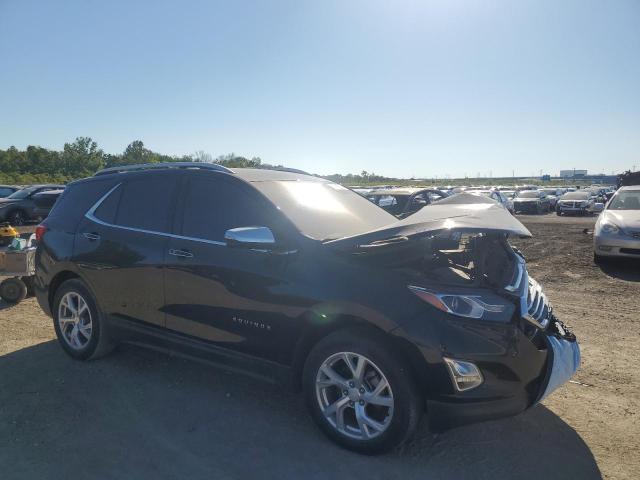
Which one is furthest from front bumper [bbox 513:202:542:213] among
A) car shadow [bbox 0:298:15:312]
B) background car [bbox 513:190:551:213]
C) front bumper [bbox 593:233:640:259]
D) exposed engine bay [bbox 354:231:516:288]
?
car shadow [bbox 0:298:15:312]

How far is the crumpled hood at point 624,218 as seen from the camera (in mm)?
8578

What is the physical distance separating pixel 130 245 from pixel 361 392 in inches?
91.7

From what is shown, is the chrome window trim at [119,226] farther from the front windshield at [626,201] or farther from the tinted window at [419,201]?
the tinted window at [419,201]

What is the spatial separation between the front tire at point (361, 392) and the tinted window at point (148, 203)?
1.75m

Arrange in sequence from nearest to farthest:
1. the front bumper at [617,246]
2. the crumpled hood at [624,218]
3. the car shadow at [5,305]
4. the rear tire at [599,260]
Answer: the car shadow at [5,305] < the front bumper at [617,246] < the crumpled hood at [624,218] < the rear tire at [599,260]

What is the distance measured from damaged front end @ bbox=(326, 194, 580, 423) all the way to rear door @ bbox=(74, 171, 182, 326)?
1.62 meters

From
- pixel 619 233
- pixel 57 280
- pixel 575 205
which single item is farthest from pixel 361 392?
pixel 575 205

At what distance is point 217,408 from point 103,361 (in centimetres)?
154

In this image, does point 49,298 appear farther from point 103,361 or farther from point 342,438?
point 342,438

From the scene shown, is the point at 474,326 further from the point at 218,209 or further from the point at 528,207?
the point at 528,207

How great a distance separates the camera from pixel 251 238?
3.03 m

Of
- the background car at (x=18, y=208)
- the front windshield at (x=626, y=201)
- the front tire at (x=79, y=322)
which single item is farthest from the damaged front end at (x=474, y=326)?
the background car at (x=18, y=208)

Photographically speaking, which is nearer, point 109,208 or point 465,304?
point 465,304

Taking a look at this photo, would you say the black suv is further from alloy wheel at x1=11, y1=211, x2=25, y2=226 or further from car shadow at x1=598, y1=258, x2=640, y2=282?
alloy wheel at x1=11, y1=211, x2=25, y2=226
